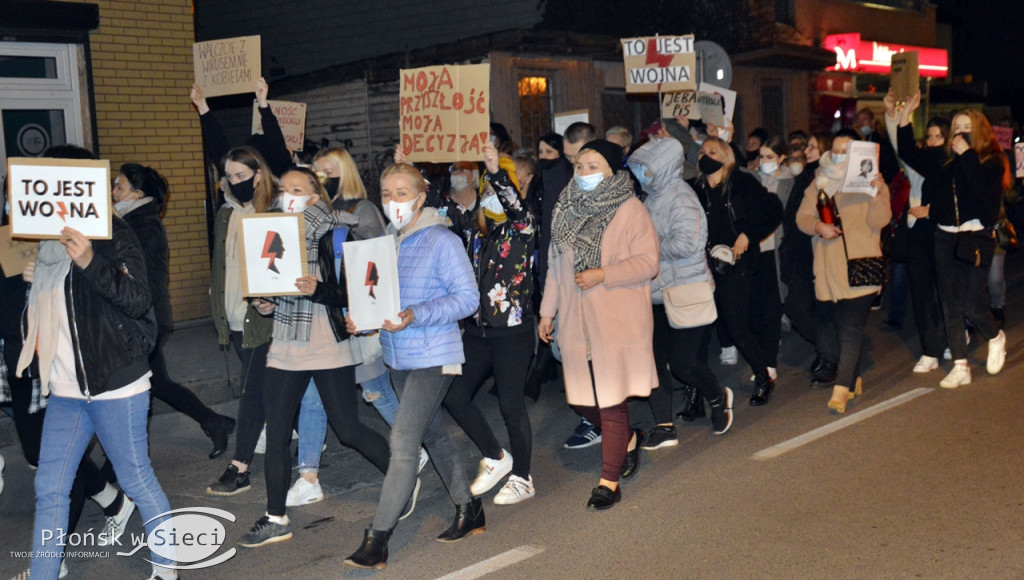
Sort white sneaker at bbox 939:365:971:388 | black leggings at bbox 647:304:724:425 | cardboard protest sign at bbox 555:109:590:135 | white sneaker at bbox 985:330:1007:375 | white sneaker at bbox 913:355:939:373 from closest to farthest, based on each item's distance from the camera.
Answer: black leggings at bbox 647:304:724:425, white sneaker at bbox 939:365:971:388, white sneaker at bbox 985:330:1007:375, white sneaker at bbox 913:355:939:373, cardboard protest sign at bbox 555:109:590:135

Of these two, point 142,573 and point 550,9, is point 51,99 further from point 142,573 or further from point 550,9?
point 550,9

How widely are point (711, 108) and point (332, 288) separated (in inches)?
277

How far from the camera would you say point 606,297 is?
569 centimetres

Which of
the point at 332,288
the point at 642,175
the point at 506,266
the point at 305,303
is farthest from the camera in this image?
the point at 642,175

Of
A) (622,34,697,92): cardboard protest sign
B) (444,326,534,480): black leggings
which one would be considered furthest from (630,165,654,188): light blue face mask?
(622,34,697,92): cardboard protest sign

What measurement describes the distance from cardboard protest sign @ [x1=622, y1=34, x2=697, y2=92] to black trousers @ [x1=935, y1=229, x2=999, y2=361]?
3515mm

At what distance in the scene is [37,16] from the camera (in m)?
10.5

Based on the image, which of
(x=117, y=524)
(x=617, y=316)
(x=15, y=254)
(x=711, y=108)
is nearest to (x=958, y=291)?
(x=711, y=108)

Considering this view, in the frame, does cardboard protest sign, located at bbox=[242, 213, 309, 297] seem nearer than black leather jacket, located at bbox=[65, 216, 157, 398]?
No

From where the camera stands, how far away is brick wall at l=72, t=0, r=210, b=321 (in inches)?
443

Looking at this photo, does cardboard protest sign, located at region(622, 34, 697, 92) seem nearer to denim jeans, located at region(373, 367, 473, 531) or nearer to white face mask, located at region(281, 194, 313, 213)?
white face mask, located at region(281, 194, 313, 213)

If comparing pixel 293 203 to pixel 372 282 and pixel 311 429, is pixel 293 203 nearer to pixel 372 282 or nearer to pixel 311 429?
pixel 372 282

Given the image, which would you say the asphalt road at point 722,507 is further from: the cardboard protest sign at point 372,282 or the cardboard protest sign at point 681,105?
the cardboard protest sign at point 681,105

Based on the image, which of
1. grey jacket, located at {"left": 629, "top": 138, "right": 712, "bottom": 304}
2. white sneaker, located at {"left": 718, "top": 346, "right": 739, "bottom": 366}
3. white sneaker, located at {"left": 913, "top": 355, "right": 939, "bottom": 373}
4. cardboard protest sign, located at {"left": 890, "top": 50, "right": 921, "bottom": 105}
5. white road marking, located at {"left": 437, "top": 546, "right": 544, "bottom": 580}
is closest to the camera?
white road marking, located at {"left": 437, "top": 546, "right": 544, "bottom": 580}
